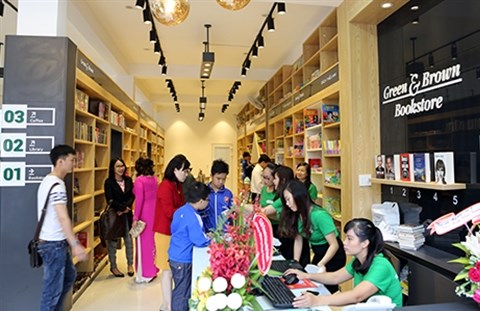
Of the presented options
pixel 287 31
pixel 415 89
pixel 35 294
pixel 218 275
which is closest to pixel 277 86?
pixel 287 31

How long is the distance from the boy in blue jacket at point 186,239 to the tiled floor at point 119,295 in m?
1.23

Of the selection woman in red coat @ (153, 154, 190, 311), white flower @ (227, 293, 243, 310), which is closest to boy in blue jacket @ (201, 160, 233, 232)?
woman in red coat @ (153, 154, 190, 311)

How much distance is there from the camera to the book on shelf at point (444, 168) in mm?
2496

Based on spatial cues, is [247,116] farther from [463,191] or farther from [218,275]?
[218,275]

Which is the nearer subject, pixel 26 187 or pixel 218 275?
pixel 218 275

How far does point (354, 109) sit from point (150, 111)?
30.2 feet

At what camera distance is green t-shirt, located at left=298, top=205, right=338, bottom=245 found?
2.45 m

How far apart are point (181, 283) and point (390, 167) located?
2.35 metres

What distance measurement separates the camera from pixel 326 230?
244 centimetres

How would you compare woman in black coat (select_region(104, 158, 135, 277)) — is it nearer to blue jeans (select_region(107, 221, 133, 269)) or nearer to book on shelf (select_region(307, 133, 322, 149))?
blue jeans (select_region(107, 221, 133, 269))

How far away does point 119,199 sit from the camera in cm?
447

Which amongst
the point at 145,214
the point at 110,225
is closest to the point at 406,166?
the point at 145,214

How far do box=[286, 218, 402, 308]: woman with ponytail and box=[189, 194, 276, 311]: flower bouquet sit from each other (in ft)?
1.45

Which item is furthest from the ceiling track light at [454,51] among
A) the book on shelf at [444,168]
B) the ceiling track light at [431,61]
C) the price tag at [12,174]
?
the price tag at [12,174]
